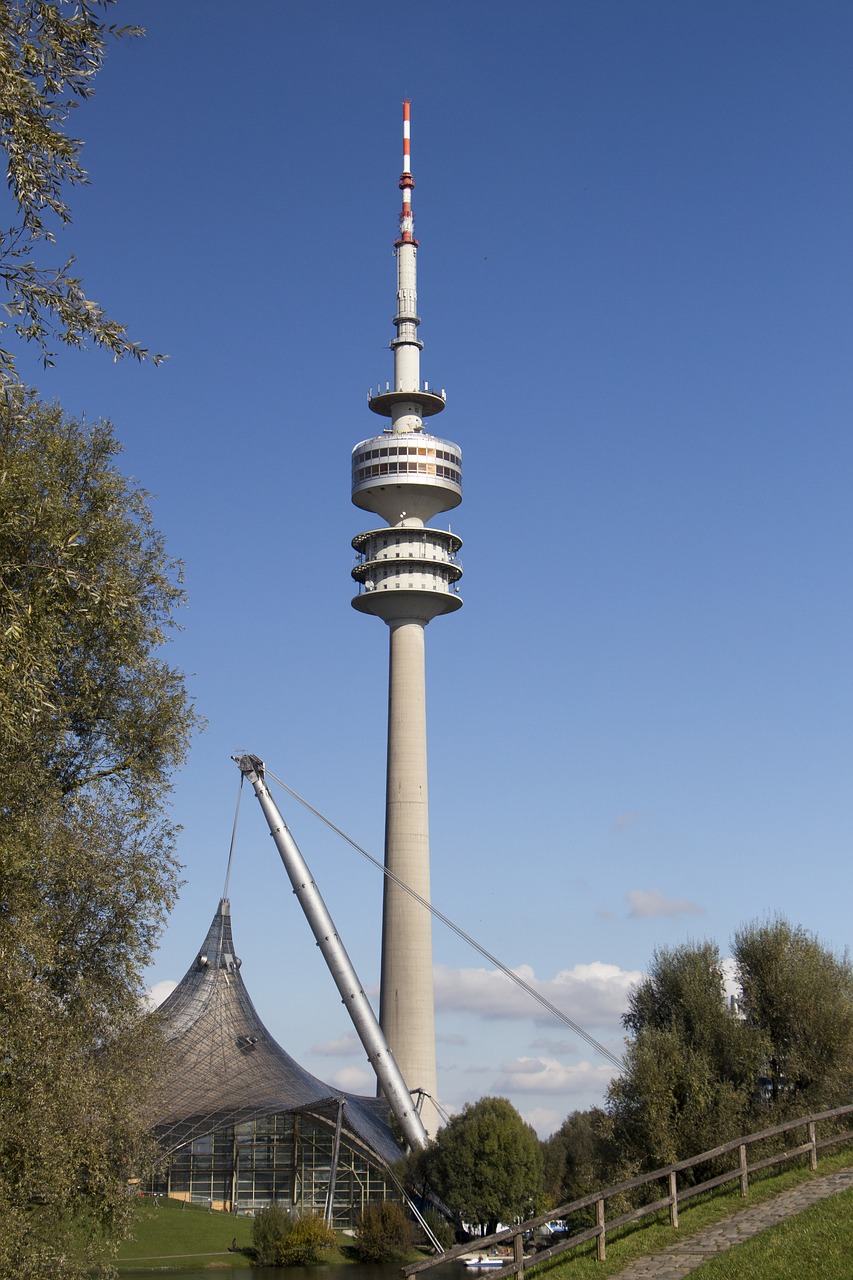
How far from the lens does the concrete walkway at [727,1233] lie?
59.2 ft

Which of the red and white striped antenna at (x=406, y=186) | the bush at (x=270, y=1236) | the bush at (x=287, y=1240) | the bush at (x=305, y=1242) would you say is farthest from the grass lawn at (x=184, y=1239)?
the red and white striped antenna at (x=406, y=186)

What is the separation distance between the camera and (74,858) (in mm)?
19641

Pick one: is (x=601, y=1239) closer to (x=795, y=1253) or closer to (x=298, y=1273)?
(x=795, y=1253)

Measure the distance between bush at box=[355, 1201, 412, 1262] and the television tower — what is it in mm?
16957

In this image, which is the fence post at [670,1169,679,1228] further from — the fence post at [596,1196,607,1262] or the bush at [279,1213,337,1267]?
the bush at [279,1213,337,1267]

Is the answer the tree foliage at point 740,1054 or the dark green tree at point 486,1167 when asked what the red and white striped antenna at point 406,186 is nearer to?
the dark green tree at point 486,1167

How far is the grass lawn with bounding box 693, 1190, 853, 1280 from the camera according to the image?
16766mm

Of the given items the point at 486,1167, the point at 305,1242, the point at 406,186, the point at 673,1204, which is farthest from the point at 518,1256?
the point at 406,186

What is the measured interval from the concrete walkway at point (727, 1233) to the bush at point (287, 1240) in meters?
52.2

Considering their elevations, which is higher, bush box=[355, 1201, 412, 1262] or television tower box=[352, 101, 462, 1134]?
television tower box=[352, 101, 462, 1134]

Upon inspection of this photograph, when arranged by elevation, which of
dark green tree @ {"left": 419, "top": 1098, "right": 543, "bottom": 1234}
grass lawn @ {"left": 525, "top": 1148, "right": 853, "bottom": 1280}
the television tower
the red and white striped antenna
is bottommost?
dark green tree @ {"left": 419, "top": 1098, "right": 543, "bottom": 1234}

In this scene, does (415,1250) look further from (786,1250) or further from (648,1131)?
(786,1250)

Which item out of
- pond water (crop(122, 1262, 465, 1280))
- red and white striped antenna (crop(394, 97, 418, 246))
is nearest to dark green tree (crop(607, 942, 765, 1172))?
pond water (crop(122, 1262, 465, 1280))

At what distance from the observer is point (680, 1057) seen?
1420 inches
